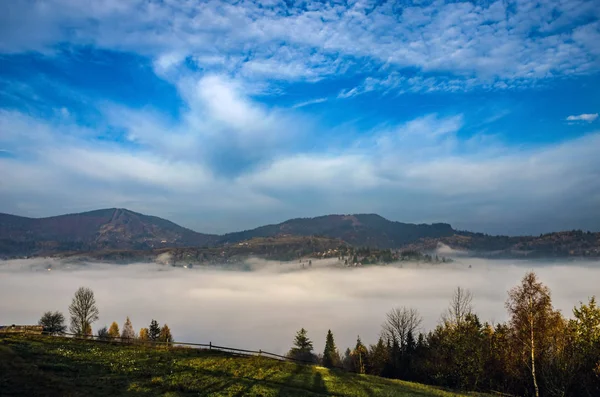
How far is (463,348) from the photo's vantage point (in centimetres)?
4981

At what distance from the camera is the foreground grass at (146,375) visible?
24.5m

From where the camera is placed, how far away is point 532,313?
4016 centimetres

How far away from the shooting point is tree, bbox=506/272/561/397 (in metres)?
39.7

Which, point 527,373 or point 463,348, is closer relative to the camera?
point 527,373

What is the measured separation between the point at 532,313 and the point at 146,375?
4098 cm

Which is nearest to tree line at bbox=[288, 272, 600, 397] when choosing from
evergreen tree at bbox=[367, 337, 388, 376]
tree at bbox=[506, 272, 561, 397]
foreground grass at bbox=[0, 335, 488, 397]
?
tree at bbox=[506, 272, 561, 397]

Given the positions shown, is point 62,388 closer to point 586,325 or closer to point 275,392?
point 275,392

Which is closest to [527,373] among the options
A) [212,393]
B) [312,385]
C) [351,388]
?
[351,388]

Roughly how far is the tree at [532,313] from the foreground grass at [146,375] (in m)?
13.4

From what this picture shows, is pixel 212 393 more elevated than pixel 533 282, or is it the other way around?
pixel 533 282

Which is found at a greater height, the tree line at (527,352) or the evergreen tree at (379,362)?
the tree line at (527,352)

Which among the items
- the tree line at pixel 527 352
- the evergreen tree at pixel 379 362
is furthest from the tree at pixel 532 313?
the evergreen tree at pixel 379 362

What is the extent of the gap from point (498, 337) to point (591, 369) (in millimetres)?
10182

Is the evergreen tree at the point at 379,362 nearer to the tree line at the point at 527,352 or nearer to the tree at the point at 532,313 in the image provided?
the tree line at the point at 527,352
